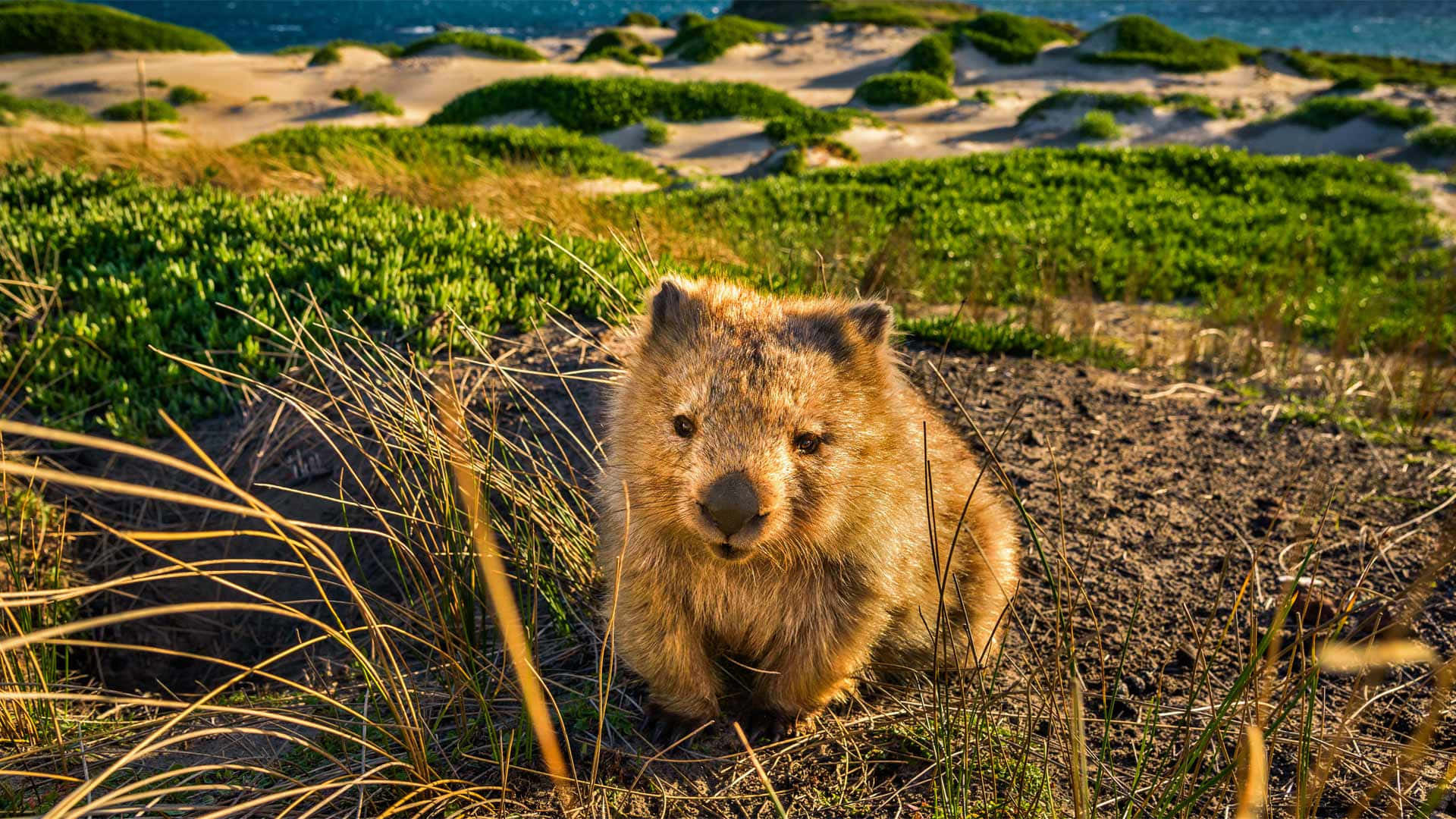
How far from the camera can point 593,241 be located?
7.13 meters

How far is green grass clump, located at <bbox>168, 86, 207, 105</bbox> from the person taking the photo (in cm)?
2586

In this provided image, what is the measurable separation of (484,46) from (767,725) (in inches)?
1313

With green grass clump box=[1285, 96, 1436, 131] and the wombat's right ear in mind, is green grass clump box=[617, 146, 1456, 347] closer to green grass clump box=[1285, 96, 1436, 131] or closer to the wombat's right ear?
the wombat's right ear

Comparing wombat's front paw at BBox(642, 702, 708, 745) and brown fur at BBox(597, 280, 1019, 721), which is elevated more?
brown fur at BBox(597, 280, 1019, 721)

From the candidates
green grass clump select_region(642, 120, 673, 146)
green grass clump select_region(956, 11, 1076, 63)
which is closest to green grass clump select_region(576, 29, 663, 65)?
green grass clump select_region(956, 11, 1076, 63)

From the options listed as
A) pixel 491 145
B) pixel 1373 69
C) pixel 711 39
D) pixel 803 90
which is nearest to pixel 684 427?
pixel 491 145

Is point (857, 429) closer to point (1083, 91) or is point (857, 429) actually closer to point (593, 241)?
point (593, 241)

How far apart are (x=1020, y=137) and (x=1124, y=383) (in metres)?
16.3

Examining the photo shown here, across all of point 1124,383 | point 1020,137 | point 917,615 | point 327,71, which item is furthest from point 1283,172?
point 327,71

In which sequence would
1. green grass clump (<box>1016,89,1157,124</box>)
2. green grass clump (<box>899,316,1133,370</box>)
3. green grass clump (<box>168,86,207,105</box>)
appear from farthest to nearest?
1. green grass clump (<box>168,86,207,105</box>)
2. green grass clump (<box>1016,89,1157,124</box>)
3. green grass clump (<box>899,316,1133,370</box>)

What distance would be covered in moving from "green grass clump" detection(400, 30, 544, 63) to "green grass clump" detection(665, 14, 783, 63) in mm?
5361

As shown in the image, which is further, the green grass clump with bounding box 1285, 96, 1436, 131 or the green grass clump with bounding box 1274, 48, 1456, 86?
the green grass clump with bounding box 1274, 48, 1456, 86

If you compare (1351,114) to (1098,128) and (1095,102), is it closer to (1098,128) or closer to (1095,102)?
(1095,102)

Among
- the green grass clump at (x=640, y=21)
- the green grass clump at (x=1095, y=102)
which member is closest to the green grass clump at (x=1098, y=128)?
the green grass clump at (x=1095, y=102)
